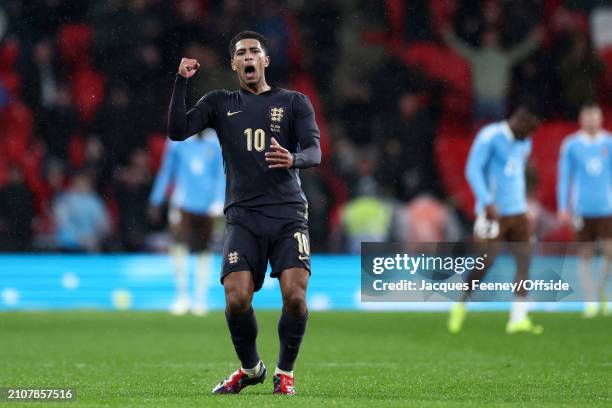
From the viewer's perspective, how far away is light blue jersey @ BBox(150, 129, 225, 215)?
49.2 ft

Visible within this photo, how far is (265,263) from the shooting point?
22.5 ft

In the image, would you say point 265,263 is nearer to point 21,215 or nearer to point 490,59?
point 21,215

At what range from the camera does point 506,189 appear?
1235 centimetres

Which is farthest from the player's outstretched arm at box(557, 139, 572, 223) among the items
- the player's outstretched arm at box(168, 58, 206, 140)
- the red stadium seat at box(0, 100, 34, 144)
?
the player's outstretched arm at box(168, 58, 206, 140)

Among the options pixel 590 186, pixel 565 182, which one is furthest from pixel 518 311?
pixel 590 186

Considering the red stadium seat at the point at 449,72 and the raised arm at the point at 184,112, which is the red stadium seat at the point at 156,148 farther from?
the raised arm at the point at 184,112

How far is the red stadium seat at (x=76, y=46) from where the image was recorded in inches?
699

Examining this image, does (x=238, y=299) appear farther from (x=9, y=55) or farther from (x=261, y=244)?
(x=9, y=55)

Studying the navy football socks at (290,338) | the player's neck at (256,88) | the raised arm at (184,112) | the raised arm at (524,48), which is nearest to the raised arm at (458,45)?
the raised arm at (524,48)

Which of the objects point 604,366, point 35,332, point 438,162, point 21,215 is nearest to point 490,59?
Result: point 438,162

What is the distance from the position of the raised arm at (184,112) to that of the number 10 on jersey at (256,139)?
27 centimetres

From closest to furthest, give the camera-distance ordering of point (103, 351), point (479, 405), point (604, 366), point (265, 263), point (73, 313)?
point (479, 405) → point (265, 263) → point (604, 366) → point (103, 351) → point (73, 313)

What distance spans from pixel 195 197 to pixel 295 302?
846cm

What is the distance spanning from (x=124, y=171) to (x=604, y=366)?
9.28 m
